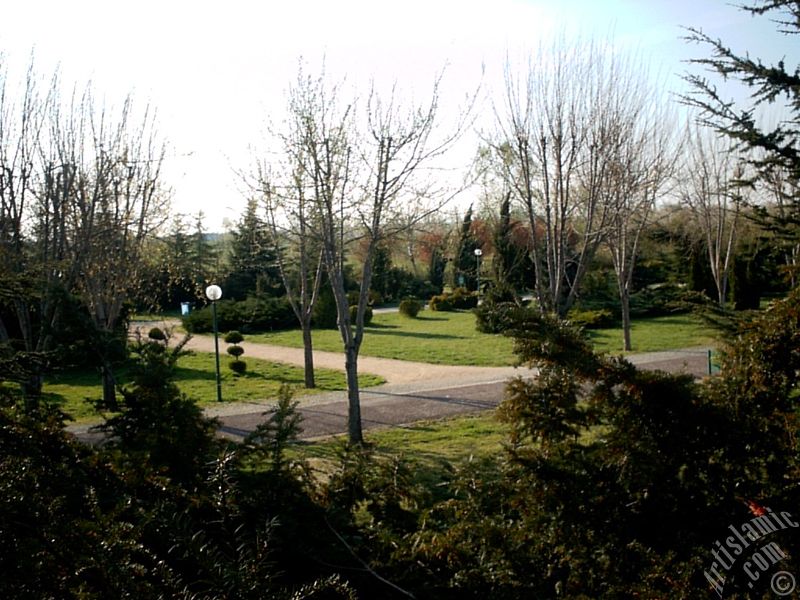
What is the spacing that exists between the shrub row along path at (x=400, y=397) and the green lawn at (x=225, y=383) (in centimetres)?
60

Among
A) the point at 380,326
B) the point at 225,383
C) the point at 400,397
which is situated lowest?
the point at 400,397

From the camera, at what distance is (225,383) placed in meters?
15.2

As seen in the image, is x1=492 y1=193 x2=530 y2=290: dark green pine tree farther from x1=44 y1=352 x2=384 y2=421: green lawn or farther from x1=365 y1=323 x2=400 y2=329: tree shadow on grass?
x1=44 y1=352 x2=384 y2=421: green lawn

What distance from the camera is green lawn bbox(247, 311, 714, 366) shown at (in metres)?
18.6

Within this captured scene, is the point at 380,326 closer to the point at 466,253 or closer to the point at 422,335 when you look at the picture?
the point at 422,335

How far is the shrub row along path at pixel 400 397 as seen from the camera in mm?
11094

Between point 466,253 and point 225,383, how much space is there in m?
23.8

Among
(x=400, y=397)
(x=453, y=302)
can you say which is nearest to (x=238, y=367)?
(x=400, y=397)

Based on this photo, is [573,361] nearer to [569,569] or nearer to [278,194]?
[569,569]

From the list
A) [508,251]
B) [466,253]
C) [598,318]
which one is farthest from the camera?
[466,253]

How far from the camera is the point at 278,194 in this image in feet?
32.2

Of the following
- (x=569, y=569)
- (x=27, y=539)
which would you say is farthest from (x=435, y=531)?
(x=27, y=539)

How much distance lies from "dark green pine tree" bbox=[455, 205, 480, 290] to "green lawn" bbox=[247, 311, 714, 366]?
309 inches

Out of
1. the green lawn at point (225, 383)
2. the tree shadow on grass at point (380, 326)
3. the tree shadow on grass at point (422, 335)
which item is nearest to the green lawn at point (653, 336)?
the tree shadow on grass at point (422, 335)
